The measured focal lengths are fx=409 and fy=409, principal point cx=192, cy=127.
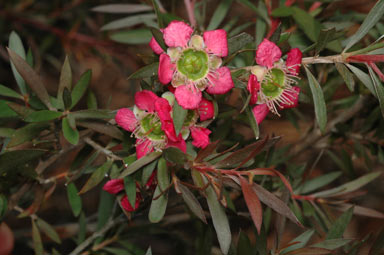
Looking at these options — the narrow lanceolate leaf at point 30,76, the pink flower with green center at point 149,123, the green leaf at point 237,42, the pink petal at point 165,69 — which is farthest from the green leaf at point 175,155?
the narrow lanceolate leaf at point 30,76

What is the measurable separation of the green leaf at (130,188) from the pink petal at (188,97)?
0.23 meters

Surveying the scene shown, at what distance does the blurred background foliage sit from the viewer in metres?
1.03

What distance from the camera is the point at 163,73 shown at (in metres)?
0.79

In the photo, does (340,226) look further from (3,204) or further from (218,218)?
(3,204)

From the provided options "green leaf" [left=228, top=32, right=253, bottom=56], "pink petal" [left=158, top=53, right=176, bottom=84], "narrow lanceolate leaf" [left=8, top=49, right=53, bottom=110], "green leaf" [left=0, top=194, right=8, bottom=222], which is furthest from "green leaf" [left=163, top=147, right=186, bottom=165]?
"green leaf" [left=0, top=194, right=8, bottom=222]

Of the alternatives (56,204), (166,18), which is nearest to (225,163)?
(166,18)

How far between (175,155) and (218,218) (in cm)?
16

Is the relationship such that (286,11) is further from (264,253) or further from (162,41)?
(264,253)

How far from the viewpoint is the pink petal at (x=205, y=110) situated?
0.83m

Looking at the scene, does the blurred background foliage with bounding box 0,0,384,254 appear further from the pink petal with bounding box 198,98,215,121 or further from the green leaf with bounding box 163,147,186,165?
the green leaf with bounding box 163,147,186,165

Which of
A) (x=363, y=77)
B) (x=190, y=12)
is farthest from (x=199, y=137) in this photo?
(x=190, y=12)

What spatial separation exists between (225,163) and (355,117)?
2.19ft

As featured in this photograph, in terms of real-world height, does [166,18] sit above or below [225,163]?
above

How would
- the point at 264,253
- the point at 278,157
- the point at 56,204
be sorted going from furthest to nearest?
the point at 56,204
the point at 278,157
the point at 264,253
